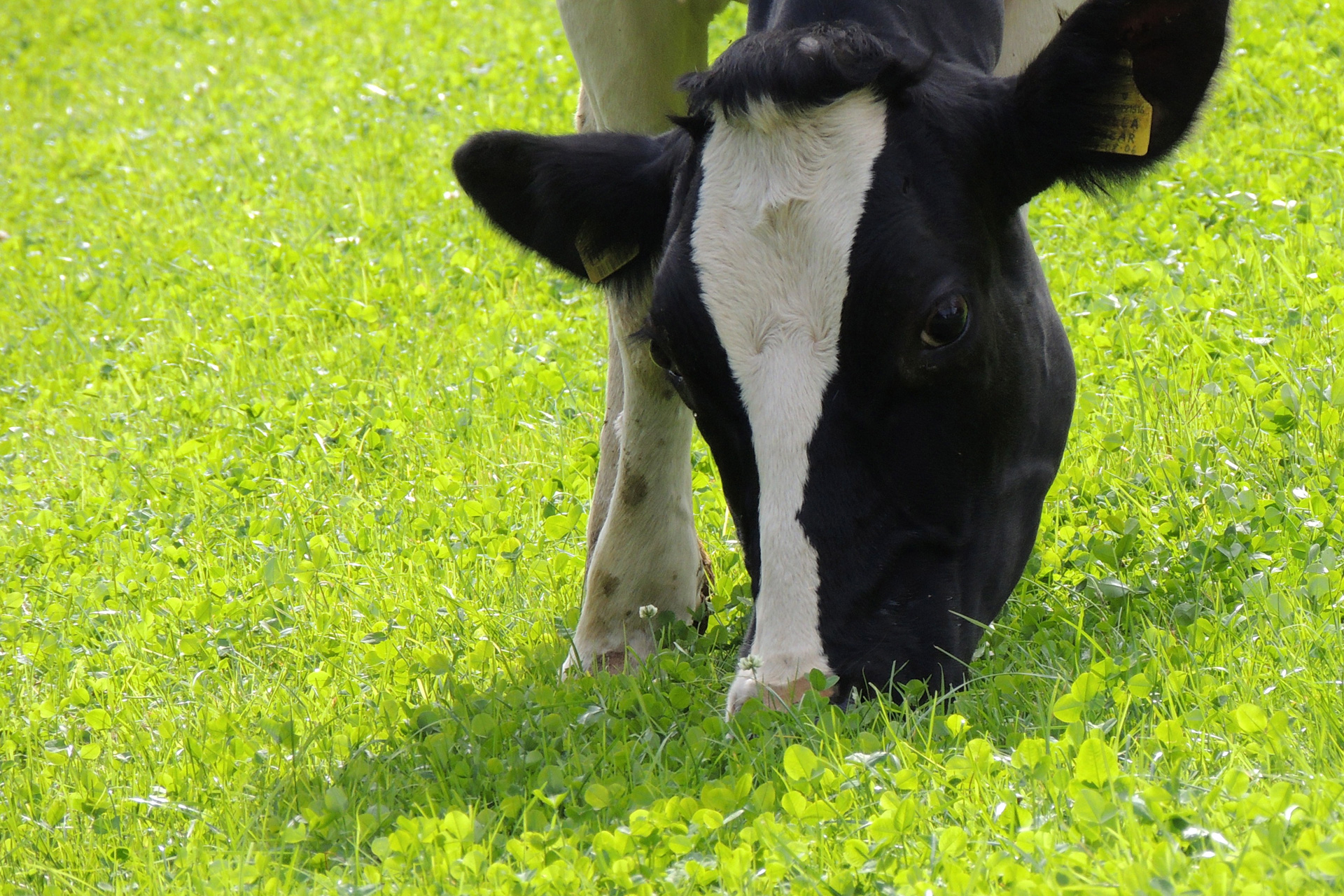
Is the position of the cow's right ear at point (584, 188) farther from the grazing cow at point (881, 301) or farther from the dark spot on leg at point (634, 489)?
the dark spot on leg at point (634, 489)

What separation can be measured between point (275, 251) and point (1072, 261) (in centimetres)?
459

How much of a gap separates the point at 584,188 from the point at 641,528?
116 cm

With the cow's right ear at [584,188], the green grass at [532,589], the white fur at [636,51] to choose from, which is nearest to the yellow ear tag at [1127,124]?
the green grass at [532,589]

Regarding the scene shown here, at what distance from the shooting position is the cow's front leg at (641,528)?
15.2 ft

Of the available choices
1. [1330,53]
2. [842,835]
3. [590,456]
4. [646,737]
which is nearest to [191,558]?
[590,456]

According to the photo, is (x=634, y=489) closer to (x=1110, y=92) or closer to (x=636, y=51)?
(x=636, y=51)

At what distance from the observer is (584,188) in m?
4.05

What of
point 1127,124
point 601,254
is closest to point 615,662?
point 601,254

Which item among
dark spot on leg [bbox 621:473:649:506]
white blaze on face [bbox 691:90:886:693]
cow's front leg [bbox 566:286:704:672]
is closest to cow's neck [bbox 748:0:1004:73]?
white blaze on face [bbox 691:90:886:693]

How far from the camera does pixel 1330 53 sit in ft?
28.8

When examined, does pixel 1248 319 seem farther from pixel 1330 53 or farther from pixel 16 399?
pixel 16 399

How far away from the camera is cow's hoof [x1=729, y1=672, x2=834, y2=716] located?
3182 mm

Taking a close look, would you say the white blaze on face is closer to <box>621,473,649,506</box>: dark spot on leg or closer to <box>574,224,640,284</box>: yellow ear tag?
<box>574,224,640,284</box>: yellow ear tag

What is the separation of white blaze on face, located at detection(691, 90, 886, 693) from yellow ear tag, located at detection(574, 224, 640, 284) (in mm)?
677
